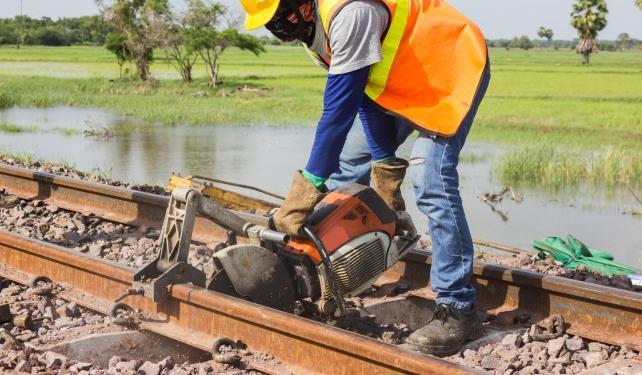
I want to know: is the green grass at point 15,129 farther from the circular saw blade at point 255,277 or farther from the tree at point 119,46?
the tree at point 119,46

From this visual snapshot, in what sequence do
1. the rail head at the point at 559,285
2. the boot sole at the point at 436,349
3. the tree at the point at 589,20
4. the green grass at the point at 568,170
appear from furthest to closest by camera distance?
1. the tree at the point at 589,20
2. the green grass at the point at 568,170
3. the rail head at the point at 559,285
4. the boot sole at the point at 436,349

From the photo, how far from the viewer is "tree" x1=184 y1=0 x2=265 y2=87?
45469 mm

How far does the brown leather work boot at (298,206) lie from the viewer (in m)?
4.38

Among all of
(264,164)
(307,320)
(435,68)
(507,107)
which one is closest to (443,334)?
(307,320)

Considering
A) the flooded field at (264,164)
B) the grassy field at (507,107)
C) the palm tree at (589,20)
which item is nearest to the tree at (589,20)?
the palm tree at (589,20)

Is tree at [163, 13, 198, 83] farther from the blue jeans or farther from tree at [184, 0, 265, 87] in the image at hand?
the blue jeans

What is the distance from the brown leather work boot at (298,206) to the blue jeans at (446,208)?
51cm

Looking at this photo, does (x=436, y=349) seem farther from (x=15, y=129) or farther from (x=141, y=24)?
(x=141, y=24)

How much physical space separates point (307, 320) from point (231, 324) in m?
0.50

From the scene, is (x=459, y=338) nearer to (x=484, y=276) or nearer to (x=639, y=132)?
(x=484, y=276)

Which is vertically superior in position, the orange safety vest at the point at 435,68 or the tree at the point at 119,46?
the orange safety vest at the point at 435,68

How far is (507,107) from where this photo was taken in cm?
2836

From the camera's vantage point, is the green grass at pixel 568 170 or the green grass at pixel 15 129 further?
the green grass at pixel 15 129

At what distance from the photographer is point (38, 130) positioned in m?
21.4
